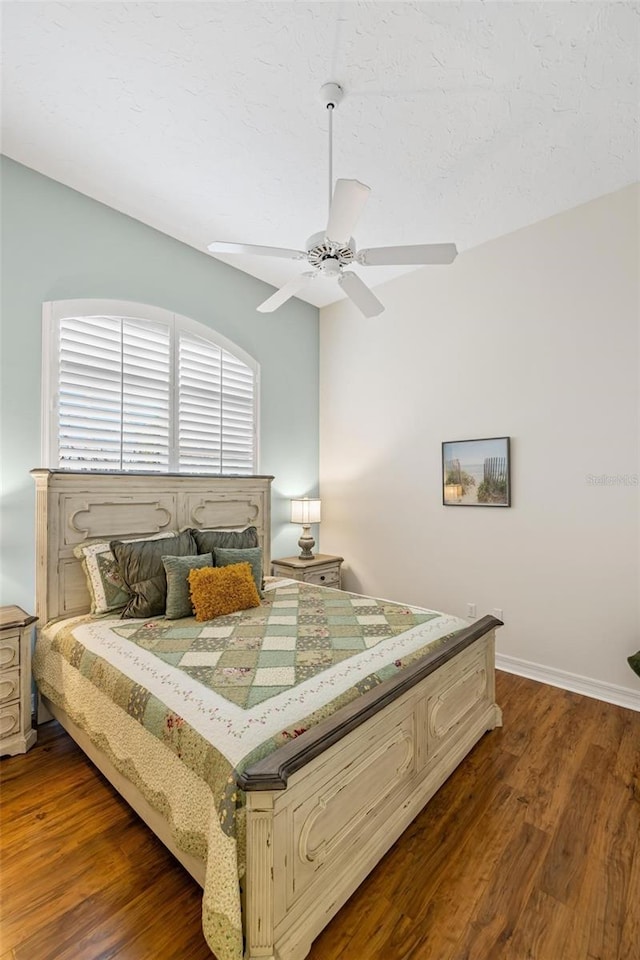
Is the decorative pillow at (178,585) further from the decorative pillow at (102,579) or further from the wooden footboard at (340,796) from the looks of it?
the wooden footboard at (340,796)

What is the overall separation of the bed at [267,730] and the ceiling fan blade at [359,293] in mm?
1772

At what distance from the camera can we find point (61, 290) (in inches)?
108

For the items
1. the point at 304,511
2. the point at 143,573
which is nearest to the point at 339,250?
the point at 143,573

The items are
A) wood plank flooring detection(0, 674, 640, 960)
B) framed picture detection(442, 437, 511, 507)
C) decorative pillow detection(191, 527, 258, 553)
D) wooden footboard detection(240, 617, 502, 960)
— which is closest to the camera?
wooden footboard detection(240, 617, 502, 960)

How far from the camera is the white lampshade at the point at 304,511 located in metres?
4.12

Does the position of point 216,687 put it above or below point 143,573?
below

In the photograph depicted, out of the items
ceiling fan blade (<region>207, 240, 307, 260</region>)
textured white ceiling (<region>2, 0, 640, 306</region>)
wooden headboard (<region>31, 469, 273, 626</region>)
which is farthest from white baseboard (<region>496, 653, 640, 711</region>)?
textured white ceiling (<region>2, 0, 640, 306</region>)

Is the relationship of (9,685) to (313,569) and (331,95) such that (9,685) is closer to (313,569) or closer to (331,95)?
(313,569)

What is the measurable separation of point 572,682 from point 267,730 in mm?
2569

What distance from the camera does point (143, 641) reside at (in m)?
2.11

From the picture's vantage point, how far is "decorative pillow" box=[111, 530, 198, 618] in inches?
97.6

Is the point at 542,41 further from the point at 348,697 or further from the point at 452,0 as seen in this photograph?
the point at 348,697

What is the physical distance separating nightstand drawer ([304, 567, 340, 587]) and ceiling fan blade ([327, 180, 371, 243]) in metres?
2.79

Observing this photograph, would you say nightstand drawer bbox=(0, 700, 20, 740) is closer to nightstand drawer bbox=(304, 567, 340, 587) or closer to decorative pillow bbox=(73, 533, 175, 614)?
decorative pillow bbox=(73, 533, 175, 614)
